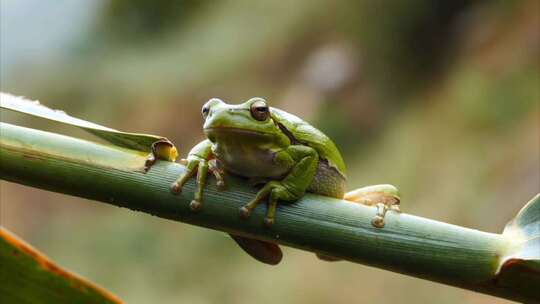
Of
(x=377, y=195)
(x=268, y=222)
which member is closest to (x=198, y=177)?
(x=268, y=222)

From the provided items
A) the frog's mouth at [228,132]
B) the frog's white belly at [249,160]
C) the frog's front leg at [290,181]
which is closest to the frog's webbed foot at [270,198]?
the frog's front leg at [290,181]

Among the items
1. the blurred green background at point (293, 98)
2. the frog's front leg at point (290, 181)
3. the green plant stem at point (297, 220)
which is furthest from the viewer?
the blurred green background at point (293, 98)

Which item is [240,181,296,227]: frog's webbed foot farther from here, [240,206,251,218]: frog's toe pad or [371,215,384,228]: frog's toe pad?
[371,215,384,228]: frog's toe pad

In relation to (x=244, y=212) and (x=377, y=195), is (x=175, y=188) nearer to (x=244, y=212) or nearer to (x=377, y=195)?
(x=244, y=212)

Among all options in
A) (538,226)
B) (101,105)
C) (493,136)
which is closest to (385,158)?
(493,136)

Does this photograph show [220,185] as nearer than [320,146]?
Yes

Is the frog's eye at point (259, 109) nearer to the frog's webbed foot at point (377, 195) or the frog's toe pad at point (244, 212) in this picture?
the frog's webbed foot at point (377, 195)
